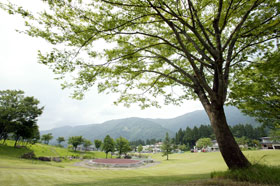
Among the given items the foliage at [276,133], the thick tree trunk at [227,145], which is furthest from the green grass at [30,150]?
the foliage at [276,133]

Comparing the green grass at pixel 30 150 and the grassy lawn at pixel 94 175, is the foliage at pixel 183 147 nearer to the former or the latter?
the green grass at pixel 30 150

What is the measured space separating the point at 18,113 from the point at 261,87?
45.9 m

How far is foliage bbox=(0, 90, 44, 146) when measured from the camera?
31703 millimetres

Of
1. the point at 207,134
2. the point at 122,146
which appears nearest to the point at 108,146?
the point at 122,146

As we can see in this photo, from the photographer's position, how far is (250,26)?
5578 millimetres

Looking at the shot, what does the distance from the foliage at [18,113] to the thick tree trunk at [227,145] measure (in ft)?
138

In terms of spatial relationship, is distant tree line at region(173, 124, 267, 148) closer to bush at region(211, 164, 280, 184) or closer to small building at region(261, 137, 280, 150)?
small building at region(261, 137, 280, 150)

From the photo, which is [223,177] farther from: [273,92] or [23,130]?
[23,130]

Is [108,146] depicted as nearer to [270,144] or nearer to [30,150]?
[30,150]

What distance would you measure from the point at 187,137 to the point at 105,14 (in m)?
107

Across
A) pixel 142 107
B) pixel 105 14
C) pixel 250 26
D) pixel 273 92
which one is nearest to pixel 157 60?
pixel 142 107

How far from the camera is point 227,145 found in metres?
4.75

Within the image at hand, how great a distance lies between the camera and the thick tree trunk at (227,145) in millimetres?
4652

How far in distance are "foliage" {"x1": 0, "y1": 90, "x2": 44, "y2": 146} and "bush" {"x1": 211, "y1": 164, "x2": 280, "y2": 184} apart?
4249 centimetres
